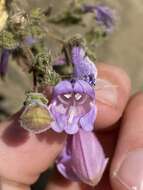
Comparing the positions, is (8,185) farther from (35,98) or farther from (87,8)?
(87,8)

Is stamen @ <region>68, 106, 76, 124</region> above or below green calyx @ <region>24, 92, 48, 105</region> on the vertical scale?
below

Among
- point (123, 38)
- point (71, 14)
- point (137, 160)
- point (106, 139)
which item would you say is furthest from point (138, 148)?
point (123, 38)

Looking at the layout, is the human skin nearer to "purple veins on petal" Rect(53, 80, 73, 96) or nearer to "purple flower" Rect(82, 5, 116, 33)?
"purple veins on petal" Rect(53, 80, 73, 96)

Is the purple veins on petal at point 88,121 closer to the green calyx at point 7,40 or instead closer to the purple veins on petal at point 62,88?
the purple veins on petal at point 62,88

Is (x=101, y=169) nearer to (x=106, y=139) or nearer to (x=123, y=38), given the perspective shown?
(x=106, y=139)

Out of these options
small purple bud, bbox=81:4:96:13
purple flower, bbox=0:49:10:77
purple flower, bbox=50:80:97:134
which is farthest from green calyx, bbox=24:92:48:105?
small purple bud, bbox=81:4:96:13
